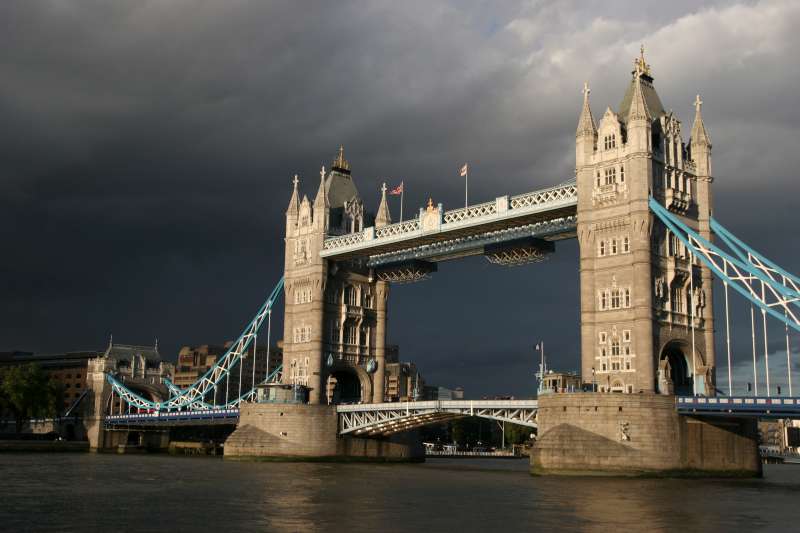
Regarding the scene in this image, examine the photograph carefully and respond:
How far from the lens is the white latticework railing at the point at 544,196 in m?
79.4

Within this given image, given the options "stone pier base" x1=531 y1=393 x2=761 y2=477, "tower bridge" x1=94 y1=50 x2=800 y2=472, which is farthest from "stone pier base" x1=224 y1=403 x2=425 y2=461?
"stone pier base" x1=531 y1=393 x2=761 y2=477

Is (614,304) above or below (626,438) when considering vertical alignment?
above

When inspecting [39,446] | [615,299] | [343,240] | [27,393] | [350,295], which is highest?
[343,240]

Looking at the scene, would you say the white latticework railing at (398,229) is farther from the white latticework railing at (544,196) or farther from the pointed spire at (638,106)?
the pointed spire at (638,106)

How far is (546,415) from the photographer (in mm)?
70375

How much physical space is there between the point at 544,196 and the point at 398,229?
61.0ft

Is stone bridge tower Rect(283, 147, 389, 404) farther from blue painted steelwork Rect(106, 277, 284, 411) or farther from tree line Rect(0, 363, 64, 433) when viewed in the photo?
tree line Rect(0, 363, 64, 433)

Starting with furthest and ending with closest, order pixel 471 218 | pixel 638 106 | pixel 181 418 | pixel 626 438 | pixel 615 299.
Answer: pixel 181 418, pixel 471 218, pixel 638 106, pixel 615 299, pixel 626 438

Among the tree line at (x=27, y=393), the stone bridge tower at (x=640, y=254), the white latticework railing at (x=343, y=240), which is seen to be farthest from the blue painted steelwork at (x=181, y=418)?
the stone bridge tower at (x=640, y=254)

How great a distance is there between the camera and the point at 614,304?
243ft

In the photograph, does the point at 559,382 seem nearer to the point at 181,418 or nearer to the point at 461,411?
the point at 461,411

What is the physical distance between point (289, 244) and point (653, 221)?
47.2 meters

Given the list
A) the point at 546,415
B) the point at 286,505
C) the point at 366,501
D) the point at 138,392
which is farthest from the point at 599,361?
the point at 138,392

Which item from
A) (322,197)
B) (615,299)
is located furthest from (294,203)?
(615,299)
